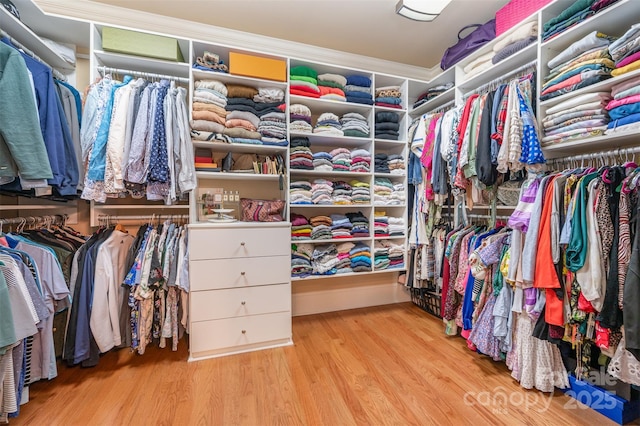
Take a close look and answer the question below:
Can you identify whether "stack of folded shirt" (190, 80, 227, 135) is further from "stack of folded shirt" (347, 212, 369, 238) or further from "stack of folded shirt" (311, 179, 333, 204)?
"stack of folded shirt" (347, 212, 369, 238)

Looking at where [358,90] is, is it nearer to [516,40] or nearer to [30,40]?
[516,40]

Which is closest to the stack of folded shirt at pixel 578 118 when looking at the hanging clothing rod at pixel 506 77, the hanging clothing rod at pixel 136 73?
the hanging clothing rod at pixel 506 77

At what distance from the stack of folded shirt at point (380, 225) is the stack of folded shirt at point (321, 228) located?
0.45 meters

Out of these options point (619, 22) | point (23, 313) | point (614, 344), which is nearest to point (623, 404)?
point (614, 344)

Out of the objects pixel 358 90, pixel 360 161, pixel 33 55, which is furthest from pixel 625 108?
pixel 33 55

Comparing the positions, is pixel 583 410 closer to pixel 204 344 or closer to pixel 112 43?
pixel 204 344

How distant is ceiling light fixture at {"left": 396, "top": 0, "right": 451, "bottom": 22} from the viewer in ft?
6.01

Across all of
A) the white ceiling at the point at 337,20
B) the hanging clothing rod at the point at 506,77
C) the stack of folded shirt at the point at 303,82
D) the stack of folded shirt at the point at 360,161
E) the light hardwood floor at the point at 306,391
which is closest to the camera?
the light hardwood floor at the point at 306,391

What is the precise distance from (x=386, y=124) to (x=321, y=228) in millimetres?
1164

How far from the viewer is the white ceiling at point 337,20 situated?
6.44ft

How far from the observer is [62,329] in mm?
1646

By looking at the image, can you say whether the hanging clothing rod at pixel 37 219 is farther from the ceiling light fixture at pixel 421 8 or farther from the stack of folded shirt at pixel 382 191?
the ceiling light fixture at pixel 421 8

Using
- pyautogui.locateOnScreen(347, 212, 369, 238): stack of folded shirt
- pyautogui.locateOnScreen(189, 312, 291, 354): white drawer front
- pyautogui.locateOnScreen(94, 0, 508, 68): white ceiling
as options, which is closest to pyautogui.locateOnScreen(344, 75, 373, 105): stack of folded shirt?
pyautogui.locateOnScreen(94, 0, 508, 68): white ceiling

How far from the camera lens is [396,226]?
2.57 meters
